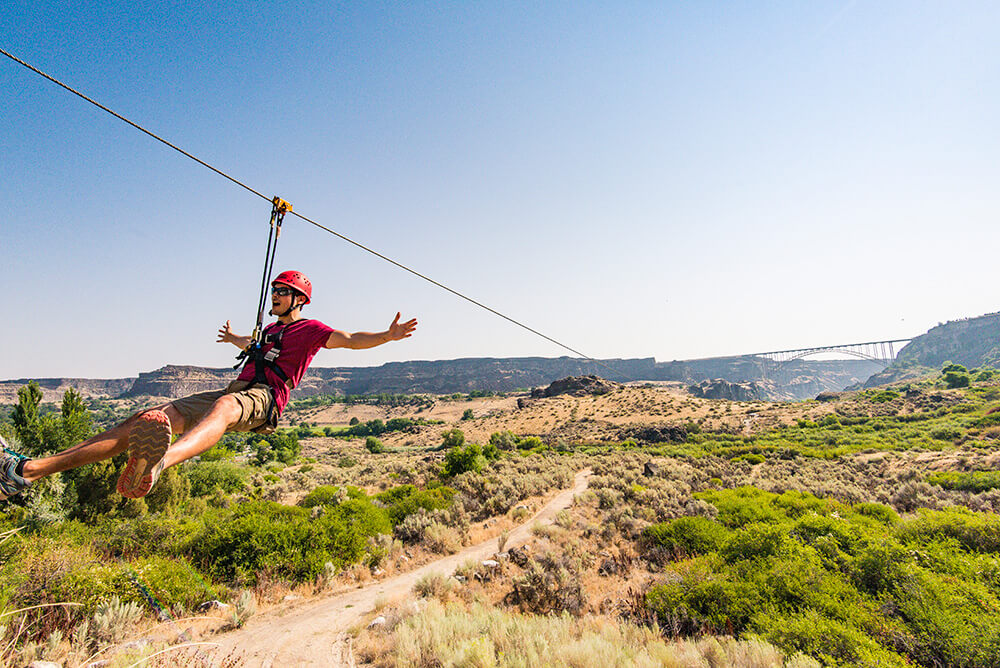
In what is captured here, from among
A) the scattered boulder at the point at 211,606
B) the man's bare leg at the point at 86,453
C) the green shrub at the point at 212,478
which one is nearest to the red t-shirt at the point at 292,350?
the man's bare leg at the point at 86,453

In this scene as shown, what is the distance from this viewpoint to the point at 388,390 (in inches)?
7156

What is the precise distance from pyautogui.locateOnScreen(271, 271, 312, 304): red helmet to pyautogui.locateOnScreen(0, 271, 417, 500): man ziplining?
0.4 inches

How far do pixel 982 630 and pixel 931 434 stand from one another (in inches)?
1462

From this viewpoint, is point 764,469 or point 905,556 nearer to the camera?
point 905,556

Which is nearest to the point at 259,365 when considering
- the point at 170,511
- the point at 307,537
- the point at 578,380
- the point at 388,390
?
the point at 307,537

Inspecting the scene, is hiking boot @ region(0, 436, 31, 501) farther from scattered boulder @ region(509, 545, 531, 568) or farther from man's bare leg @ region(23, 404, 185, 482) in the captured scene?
scattered boulder @ region(509, 545, 531, 568)

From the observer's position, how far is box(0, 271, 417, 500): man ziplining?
3207 mm

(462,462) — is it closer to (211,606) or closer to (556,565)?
(556,565)

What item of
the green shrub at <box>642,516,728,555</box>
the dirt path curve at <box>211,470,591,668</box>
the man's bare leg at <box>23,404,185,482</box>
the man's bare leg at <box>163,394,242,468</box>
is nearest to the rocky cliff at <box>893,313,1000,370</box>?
the green shrub at <box>642,516,728,555</box>

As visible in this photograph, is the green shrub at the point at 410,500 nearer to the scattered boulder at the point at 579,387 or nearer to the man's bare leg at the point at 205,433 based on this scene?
the man's bare leg at the point at 205,433

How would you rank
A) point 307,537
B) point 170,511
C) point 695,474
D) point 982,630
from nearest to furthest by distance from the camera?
point 982,630 < point 307,537 < point 170,511 < point 695,474

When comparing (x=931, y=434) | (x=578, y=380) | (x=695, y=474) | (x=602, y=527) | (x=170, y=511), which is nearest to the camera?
(x=602, y=527)

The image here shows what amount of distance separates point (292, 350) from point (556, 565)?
865 cm

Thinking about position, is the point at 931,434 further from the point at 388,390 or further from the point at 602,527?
the point at 388,390
